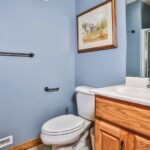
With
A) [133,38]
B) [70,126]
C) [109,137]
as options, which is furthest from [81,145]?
[133,38]

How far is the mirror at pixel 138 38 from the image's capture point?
1.35 m

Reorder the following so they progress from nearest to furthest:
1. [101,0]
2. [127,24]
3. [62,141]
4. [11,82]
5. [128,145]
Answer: [128,145], [62,141], [127,24], [11,82], [101,0]

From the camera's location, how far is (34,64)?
1756mm

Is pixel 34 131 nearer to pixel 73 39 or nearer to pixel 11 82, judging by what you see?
pixel 11 82

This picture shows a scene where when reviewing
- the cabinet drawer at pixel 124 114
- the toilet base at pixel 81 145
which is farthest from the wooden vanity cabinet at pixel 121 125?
the toilet base at pixel 81 145

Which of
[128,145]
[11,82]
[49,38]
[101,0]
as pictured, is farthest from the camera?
[49,38]

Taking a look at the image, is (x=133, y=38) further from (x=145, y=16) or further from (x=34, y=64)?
(x=34, y=64)

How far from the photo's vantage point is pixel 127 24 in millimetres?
1479

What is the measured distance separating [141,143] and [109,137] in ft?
0.80

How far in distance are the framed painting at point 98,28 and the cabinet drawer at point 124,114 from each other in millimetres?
745

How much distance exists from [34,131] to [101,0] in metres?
1.72

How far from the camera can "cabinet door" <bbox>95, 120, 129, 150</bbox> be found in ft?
3.20

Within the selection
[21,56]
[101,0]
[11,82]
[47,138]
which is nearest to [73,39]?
[101,0]

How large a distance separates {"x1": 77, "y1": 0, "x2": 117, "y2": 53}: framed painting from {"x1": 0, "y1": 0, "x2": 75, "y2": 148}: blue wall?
176 millimetres
